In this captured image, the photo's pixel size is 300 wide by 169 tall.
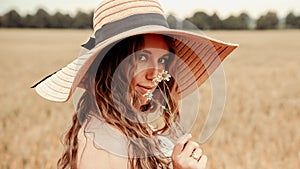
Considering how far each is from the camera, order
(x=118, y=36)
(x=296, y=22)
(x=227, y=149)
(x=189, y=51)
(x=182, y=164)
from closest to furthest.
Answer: (x=182, y=164)
(x=118, y=36)
(x=189, y=51)
(x=227, y=149)
(x=296, y=22)

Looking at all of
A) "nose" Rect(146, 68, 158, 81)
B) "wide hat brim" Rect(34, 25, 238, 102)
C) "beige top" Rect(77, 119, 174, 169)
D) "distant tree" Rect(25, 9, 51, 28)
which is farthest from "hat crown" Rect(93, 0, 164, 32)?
"distant tree" Rect(25, 9, 51, 28)

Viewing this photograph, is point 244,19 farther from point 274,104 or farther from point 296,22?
point 274,104

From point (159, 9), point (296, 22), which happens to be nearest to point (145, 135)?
point (159, 9)

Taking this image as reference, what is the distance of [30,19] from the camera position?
157 ft

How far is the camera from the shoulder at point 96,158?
158 centimetres

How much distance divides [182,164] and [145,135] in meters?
0.20

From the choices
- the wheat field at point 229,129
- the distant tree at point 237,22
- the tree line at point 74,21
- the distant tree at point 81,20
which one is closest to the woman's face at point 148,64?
the wheat field at point 229,129

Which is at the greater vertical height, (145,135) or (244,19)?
(145,135)

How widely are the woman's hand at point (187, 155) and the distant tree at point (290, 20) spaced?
50075 mm

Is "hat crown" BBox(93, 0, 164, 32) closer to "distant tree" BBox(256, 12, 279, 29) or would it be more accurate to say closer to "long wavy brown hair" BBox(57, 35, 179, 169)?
"long wavy brown hair" BBox(57, 35, 179, 169)

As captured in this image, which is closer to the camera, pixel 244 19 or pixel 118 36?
pixel 118 36

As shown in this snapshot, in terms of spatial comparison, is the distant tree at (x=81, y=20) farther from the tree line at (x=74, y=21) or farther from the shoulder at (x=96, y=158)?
the shoulder at (x=96, y=158)

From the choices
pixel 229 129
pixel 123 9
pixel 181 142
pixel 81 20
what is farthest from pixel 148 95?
pixel 81 20

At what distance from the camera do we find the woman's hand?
1560 mm
